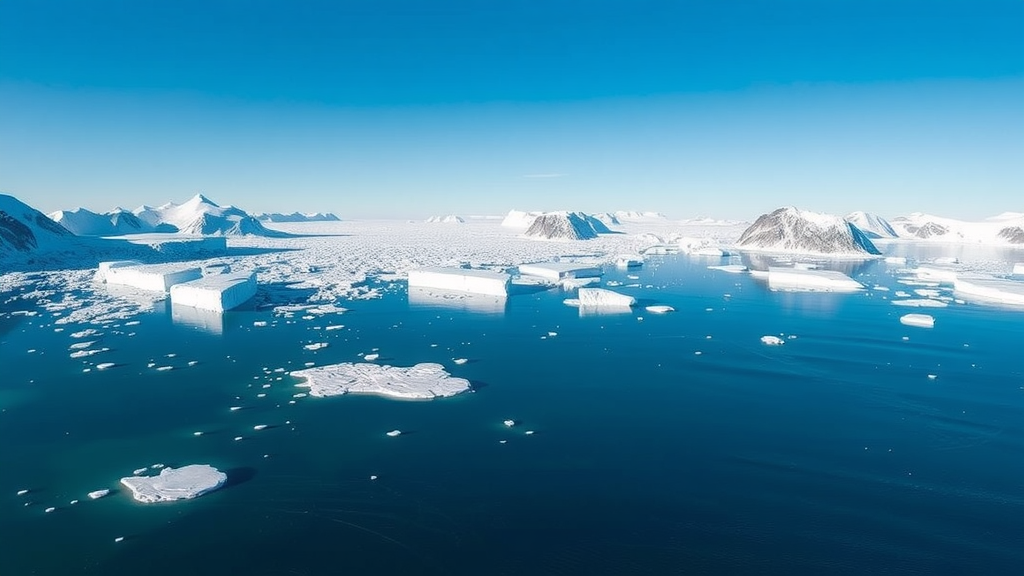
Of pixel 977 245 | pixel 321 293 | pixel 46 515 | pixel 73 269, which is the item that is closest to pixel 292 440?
pixel 46 515

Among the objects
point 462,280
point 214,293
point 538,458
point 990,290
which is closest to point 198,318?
point 214,293

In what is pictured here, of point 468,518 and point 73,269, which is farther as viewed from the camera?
point 73,269

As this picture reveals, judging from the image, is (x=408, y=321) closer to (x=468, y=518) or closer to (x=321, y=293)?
(x=321, y=293)

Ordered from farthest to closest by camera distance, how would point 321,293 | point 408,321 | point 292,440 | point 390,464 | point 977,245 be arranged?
point 977,245, point 321,293, point 408,321, point 292,440, point 390,464

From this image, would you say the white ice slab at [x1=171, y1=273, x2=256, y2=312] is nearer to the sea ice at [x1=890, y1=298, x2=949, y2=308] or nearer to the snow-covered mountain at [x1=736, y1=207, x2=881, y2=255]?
the sea ice at [x1=890, y1=298, x2=949, y2=308]

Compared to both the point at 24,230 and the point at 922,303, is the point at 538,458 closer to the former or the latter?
the point at 922,303

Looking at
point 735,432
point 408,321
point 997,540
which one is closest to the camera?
point 997,540

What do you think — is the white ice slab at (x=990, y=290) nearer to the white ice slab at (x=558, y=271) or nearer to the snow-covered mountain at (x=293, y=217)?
the white ice slab at (x=558, y=271)
